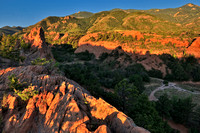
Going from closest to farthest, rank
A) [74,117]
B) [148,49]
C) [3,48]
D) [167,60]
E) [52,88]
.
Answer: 1. [74,117]
2. [52,88]
3. [3,48]
4. [167,60]
5. [148,49]

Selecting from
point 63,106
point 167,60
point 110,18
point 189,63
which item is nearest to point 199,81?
point 189,63

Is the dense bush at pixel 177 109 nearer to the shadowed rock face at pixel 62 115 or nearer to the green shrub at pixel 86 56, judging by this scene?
the shadowed rock face at pixel 62 115

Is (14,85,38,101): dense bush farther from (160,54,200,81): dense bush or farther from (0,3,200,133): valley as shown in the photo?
(160,54,200,81): dense bush

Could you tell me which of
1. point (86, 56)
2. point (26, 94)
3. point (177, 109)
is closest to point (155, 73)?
point (177, 109)

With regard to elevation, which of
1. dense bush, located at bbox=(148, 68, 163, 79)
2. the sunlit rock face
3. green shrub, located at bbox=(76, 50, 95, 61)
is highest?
the sunlit rock face

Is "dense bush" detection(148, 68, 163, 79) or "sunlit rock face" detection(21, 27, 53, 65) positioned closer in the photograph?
"sunlit rock face" detection(21, 27, 53, 65)

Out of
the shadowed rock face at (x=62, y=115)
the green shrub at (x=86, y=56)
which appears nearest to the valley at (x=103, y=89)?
the shadowed rock face at (x=62, y=115)

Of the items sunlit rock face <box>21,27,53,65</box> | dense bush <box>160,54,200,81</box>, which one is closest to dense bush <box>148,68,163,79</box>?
dense bush <box>160,54,200,81</box>

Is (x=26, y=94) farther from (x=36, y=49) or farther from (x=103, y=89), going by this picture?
(x=36, y=49)

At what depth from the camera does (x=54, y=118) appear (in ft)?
27.8

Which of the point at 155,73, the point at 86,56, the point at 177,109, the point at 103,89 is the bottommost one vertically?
the point at 155,73

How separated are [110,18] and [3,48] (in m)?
170

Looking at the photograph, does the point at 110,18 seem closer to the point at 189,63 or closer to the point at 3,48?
the point at 189,63

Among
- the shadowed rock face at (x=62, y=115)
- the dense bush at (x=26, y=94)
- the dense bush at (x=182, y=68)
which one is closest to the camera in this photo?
the shadowed rock face at (x=62, y=115)
